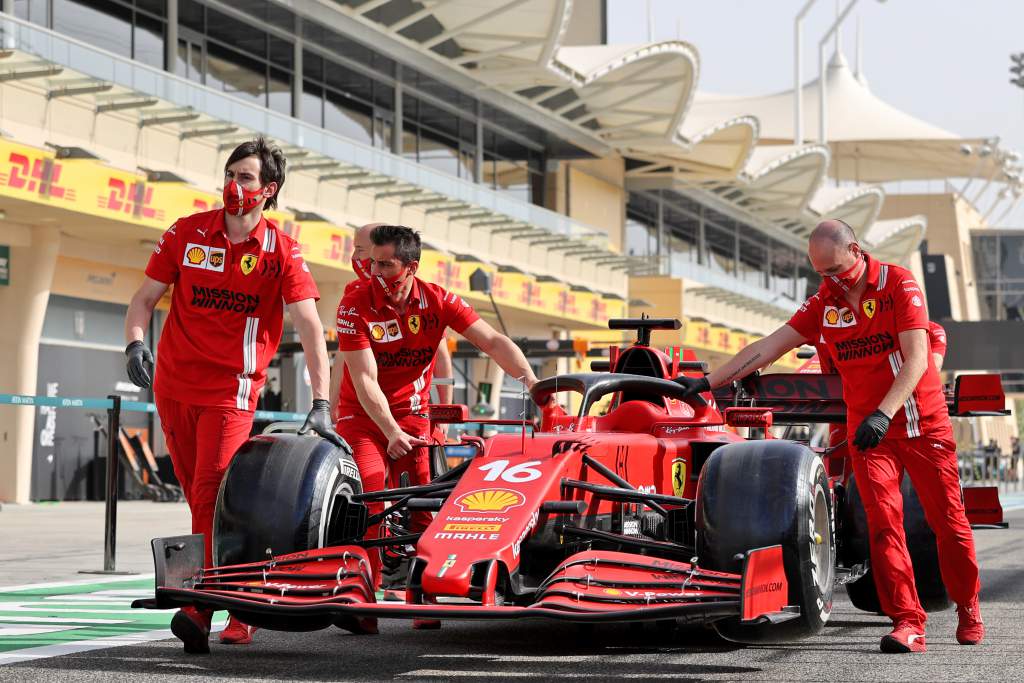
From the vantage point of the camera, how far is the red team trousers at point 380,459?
24.0 ft

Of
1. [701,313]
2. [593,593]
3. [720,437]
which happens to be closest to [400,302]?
[720,437]

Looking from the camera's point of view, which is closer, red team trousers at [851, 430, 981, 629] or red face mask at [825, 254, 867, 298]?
red team trousers at [851, 430, 981, 629]

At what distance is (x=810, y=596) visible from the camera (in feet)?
20.3

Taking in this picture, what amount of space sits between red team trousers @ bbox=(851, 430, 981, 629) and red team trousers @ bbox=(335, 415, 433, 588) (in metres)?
1.97

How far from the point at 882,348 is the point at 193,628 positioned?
3215mm

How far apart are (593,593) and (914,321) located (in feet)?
7.48

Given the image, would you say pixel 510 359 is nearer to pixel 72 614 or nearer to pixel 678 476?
pixel 678 476

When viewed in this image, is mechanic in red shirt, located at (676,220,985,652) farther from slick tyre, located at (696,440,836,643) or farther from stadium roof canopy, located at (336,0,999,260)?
stadium roof canopy, located at (336,0,999,260)

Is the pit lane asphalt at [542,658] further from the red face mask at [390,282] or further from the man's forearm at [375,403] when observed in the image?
the red face mask at [390,282]

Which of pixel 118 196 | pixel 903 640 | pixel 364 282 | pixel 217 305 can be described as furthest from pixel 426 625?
pixel 118 196

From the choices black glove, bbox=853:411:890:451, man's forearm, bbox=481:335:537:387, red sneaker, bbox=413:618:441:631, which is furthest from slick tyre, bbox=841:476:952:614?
red sneaker, bbox=413:618:441:631

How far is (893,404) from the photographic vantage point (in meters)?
6.93

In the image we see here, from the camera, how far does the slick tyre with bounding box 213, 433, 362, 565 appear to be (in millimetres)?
6355

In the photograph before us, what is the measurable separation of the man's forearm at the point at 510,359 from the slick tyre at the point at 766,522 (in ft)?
3.97
